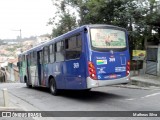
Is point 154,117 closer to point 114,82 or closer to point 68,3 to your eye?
point 114,82

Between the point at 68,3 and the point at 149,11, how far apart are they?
10.1 m

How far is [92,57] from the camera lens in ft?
38.0

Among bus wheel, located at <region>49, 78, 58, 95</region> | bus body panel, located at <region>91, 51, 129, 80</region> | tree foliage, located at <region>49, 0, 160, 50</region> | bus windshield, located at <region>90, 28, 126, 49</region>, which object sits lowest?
bus wheel, located at <region>49, 78, 58, 95</region>

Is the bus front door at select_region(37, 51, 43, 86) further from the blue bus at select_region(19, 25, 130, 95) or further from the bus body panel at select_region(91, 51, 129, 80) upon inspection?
the bus body panel at select_region(91, 51, 129, 80)

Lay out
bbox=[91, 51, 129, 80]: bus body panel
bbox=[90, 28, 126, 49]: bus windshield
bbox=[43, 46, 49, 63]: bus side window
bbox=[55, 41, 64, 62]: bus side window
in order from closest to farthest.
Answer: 1. bbox=[91, 51, 129, 80]: bus body panel
2. bbox=[90, 28, 126, 49]: bus windshield
3. bbox=[55, 41, 64, 62]: bus side window
4. bbox=[43, 46, 49, 63]: bus side window

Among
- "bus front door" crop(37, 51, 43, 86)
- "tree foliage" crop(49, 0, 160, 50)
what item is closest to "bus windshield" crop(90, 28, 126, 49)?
"bus front door" crop(37, 51, 43, 86)

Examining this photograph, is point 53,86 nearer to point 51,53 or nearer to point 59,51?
point 51,53

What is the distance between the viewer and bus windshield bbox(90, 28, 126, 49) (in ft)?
39.1

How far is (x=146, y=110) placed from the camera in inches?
376

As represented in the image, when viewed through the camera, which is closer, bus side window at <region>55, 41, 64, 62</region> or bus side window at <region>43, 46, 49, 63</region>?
bus side window at <region>55, 41, 64, 62</region>

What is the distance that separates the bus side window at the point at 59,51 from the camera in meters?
13.8

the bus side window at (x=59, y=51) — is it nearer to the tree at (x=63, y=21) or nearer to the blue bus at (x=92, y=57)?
the blue bus at (x=92, y=57)

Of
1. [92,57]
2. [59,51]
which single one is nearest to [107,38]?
[92,57]

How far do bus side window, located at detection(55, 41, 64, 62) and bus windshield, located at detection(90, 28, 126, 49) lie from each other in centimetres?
229
